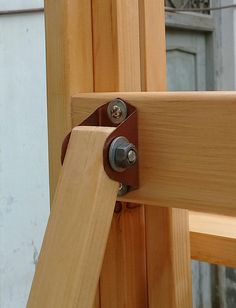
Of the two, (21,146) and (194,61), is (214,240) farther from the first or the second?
(194,61)

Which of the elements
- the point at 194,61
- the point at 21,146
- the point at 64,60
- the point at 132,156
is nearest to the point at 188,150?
the point at 132,156

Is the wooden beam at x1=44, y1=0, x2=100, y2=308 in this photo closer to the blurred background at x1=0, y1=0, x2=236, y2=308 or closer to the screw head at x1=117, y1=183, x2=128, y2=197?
the screw head at x1=117, y1=183, x2=128, y2=197

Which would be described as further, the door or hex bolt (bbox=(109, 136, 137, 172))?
the door

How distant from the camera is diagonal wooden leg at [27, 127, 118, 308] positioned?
0.40m

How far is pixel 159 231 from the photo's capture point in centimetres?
53

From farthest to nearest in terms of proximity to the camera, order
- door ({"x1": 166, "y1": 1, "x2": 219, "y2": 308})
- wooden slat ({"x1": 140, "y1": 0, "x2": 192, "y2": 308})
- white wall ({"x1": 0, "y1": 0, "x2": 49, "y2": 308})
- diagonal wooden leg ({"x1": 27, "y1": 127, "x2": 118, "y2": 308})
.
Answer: door ({"x1": 166, "y1": 1, "x2": 219, "y2": 308}) → white wall ({"x1": 0, "y1": 0, "x2": 49, "y2": 308}) → wooden slat ({"x1": 140, "y1": 0, "x2": 192, "y2": 308}) → diagonal wooden leg ({"x1": 27, "y1": 127, "x2": 118, "y2": 308})

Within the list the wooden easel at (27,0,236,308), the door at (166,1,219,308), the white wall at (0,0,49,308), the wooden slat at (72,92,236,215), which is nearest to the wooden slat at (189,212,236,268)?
the wooden easel at (27,0,236,308)

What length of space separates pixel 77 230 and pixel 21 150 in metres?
1.50

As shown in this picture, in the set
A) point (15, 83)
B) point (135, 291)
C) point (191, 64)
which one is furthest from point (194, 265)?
point (135, 291)

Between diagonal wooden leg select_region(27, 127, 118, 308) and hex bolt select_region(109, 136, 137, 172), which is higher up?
hex bolt select_region(109, 136, 137, 172)

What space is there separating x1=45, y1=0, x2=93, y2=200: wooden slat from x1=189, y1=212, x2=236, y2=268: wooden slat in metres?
0.17

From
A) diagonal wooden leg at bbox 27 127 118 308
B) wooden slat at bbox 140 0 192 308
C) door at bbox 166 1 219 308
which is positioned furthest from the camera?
door at bbox 166 1 219 308

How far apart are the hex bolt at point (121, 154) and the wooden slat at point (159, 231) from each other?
92 millimetres

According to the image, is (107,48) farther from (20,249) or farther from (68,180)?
(20,249)
